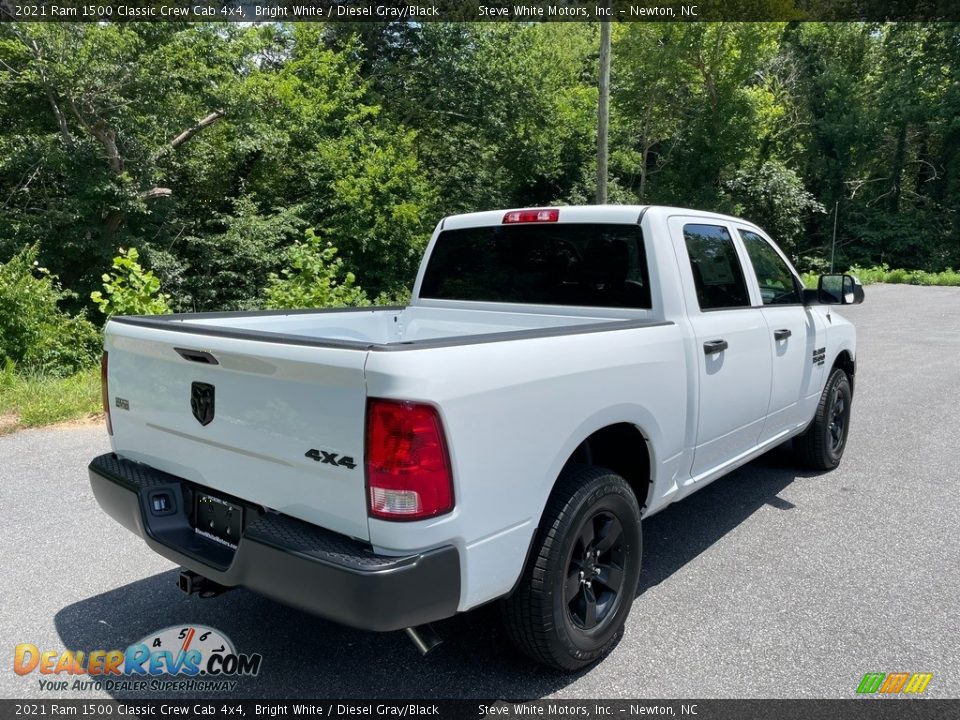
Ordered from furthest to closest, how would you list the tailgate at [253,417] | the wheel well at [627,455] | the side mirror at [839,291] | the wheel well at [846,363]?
the wheel well at [846,363] → the side mirror at [839,291] → the wheel well at [627,455] → the tailgate at [253,417]

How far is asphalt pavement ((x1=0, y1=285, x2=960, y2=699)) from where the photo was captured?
2834 mm

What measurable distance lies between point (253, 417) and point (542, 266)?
1.96 m

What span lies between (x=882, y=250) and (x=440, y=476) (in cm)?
3901

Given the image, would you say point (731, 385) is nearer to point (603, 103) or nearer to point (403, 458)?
point (403, 458)

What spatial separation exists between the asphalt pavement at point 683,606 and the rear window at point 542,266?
1527mm

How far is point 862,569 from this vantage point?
3.77 m

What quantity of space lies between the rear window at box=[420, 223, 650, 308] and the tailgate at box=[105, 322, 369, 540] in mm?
1820

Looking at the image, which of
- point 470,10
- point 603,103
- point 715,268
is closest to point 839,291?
point 715,268

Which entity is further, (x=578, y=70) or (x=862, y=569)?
(x=578, y=70)

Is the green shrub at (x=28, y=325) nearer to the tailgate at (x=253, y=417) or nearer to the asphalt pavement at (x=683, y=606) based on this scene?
the asphalt pavement at (x=683, y=606)

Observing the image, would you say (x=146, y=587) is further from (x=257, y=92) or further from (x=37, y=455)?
(x=257, y=92)

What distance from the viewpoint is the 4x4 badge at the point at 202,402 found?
105 inches

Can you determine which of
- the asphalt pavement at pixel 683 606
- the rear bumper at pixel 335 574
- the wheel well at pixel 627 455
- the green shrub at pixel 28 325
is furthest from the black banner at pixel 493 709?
the green shrub at pixel 28 325

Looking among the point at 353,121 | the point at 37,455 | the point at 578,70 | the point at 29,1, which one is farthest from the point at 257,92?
the point at 578,70
